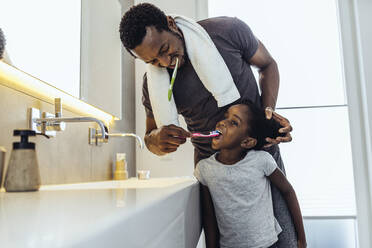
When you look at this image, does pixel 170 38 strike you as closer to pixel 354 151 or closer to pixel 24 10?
pixel 24 10

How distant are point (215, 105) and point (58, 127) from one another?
55cm

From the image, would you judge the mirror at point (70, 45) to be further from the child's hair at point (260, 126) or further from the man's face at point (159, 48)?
the child's hair at point (260, 126)

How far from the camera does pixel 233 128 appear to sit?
1.19 m

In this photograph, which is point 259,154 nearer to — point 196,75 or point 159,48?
point 196,75

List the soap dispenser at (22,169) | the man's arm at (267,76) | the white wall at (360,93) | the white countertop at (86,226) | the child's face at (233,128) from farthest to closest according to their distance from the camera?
1. the white wall at (360,93)
2. the man's arm at (267,76)
3. the child's face at (233,128)
4. the soap dispenser at (22,169)
5. the white countertop at (86,226)

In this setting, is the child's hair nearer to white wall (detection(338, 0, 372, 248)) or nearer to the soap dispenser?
the soap dispenser

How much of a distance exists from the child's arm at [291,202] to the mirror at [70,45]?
80 centimetres

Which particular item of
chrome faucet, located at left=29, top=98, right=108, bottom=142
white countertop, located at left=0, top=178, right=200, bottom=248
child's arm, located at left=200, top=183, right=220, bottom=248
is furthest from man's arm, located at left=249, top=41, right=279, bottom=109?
white countertop, located at left=0, top=178, right=200, bottom=248

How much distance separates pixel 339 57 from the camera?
2121 mm

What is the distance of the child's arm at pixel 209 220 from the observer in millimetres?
1118

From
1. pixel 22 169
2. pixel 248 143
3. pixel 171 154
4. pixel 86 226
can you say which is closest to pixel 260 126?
pixel 248 143

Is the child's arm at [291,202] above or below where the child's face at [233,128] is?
below

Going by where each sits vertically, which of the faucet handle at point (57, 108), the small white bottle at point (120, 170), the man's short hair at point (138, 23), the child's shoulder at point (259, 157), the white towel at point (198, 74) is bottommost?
the small white bottle at point (120, 170)

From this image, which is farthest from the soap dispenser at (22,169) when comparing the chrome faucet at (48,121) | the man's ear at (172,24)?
the man's ear at (172,24)
